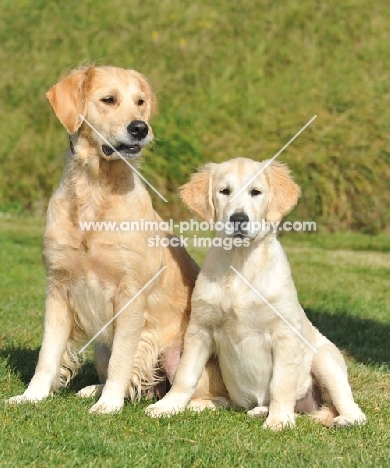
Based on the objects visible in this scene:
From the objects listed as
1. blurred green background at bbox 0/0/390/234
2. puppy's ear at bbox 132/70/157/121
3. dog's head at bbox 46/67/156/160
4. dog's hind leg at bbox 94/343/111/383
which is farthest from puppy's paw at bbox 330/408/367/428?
blurred green background at bbox 0/0/390/234

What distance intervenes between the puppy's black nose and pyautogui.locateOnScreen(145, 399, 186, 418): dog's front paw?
0.99m

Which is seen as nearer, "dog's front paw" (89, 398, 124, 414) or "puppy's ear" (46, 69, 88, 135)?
"dog's front paw" (89, 398, 124, 414)

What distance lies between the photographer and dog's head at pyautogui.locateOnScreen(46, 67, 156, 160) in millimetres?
4316

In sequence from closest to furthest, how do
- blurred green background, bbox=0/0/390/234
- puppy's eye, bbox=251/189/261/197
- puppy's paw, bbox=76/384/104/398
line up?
puppy's eye, bbox=251/189/261/197
puppy's paw, bbox=76/384/104/398
blurred green background, bbox=0/0/390/234

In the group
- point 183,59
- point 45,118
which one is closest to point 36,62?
point 45,118

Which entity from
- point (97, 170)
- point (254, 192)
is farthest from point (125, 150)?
point (254, 192)

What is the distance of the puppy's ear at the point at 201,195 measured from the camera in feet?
14.4

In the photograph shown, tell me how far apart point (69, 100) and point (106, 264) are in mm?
926

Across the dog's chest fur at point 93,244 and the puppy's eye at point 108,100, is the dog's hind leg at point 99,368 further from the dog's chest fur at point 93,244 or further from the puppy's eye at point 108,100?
the puppy's eye at point 108,100

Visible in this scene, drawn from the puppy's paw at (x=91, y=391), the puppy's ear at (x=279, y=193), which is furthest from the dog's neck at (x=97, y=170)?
the puppy's paw at (x=91, y=391)

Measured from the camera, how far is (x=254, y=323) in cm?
416

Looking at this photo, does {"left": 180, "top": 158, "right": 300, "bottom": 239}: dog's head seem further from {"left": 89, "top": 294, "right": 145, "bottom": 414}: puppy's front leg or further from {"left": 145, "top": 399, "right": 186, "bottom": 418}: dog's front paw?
{"left": 145, "top": 399, "right": 186, "bottom": 418}: dog's front paw

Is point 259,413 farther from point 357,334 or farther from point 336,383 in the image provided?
point 357,334

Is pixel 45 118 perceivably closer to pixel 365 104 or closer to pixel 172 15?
pixel 172 15
